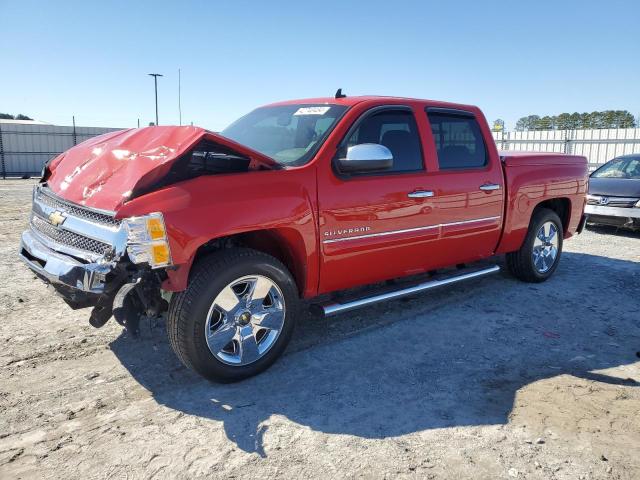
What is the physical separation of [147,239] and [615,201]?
888 cm

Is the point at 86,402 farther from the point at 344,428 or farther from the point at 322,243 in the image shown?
the point at 322,243

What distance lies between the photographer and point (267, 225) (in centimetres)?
334

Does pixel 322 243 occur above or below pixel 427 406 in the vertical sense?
above

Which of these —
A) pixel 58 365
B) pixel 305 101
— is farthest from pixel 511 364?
pixel 58 365

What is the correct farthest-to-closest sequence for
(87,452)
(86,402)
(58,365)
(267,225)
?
(58,365) < (267,225) < (86,402) < (87,452)

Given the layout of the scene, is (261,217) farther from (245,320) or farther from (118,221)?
(118,221)

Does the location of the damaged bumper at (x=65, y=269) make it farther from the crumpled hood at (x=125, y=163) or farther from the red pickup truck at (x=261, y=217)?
the crumpled hood at (x=125, y=163)

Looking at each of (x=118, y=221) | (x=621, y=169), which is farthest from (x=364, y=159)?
(x=621, y=169)

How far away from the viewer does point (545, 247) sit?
5.89 metres

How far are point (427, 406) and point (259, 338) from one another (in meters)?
1.22

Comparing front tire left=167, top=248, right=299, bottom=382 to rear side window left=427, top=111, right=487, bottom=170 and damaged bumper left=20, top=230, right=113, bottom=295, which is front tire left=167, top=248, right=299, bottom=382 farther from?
rear side window left=427, top=111, right=487, bottom=170

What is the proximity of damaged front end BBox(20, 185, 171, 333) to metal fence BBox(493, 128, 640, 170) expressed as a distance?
20.0m

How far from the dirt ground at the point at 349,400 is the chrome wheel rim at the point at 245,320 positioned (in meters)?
0.22

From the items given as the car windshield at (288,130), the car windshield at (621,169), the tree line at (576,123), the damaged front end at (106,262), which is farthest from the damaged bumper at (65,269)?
the tree line at (576,123)
